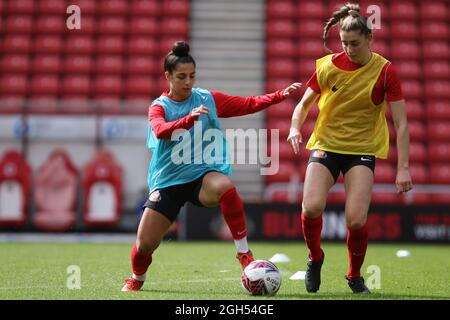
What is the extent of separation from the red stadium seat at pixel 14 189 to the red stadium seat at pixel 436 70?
27.5ft

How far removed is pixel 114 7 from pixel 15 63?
244 centimetres

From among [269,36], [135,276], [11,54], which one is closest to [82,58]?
[11,54]

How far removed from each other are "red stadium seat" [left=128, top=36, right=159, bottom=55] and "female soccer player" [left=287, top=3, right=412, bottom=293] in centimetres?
1063

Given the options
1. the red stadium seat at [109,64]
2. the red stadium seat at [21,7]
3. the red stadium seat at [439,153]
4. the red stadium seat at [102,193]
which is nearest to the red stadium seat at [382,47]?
the red stadium seat at [439,153]

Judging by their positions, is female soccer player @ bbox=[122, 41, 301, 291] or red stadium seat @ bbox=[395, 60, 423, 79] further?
red stadium seat @ bbox=[395, 60, 423, 79]

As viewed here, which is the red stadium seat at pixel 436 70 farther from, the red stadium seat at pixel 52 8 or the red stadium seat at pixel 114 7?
the red stadium seat at pixel 52 8

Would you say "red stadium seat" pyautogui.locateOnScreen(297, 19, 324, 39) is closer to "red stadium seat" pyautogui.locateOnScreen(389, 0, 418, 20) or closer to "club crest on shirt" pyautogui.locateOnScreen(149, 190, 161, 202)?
"red stadium seat" pyautogui.locateOnScreen(389, 0, 418, 20)

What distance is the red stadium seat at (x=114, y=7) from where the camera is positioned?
1644 centimetres

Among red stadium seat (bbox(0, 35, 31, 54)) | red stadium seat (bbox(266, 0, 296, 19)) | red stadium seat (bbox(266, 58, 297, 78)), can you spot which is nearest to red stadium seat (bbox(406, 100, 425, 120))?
red stadium seat (bbox(266, 58, 297, 78))

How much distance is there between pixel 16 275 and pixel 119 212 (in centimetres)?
640

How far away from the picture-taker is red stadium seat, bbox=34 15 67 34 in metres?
16.2

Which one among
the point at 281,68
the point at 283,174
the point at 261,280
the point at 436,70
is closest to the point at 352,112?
the point at 261,280

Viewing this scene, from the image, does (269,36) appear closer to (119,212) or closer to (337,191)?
(337,191)

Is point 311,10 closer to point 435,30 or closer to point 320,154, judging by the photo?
point 435,30
